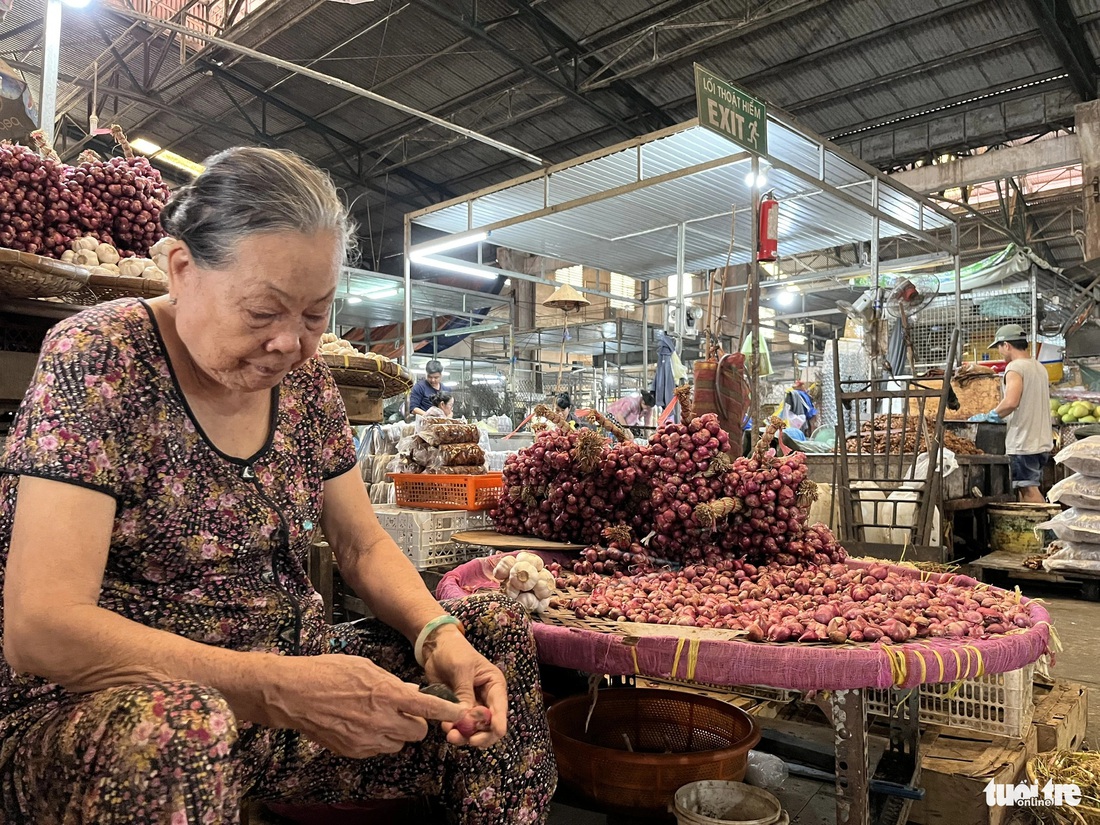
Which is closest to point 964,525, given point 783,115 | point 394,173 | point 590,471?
point 783,115

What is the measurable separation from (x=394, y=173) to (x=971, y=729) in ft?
36.9

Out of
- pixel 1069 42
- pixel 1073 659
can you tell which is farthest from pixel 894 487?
pixel 1069 42

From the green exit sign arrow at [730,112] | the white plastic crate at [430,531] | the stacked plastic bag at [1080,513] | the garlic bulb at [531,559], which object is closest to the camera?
the garlic bulb at [531,559]

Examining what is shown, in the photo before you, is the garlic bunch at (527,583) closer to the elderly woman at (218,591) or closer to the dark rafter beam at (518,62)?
the elderly woman at (218,591)

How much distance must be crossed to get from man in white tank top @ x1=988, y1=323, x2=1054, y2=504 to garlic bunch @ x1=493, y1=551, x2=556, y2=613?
6.13m

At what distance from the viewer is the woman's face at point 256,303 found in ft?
3.71

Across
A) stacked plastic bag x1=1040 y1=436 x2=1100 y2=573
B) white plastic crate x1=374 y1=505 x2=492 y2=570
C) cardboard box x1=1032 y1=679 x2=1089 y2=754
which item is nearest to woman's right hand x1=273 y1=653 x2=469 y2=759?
white plastic crate x1=374 y1=505 x2=492 y2=570

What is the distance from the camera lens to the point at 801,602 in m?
1.85

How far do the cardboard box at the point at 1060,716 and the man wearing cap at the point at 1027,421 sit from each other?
4.33 meters

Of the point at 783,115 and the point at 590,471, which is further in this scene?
the point at 783,115

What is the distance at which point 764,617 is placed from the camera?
1.72 metres

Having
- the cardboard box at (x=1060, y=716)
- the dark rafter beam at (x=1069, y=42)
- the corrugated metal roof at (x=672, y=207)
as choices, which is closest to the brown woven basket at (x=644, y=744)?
the cardboard box at (x=1060, y=716)

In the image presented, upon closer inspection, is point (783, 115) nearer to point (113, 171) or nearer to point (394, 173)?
point (113, 171)

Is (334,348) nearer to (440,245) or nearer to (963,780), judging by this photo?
(963,780)
